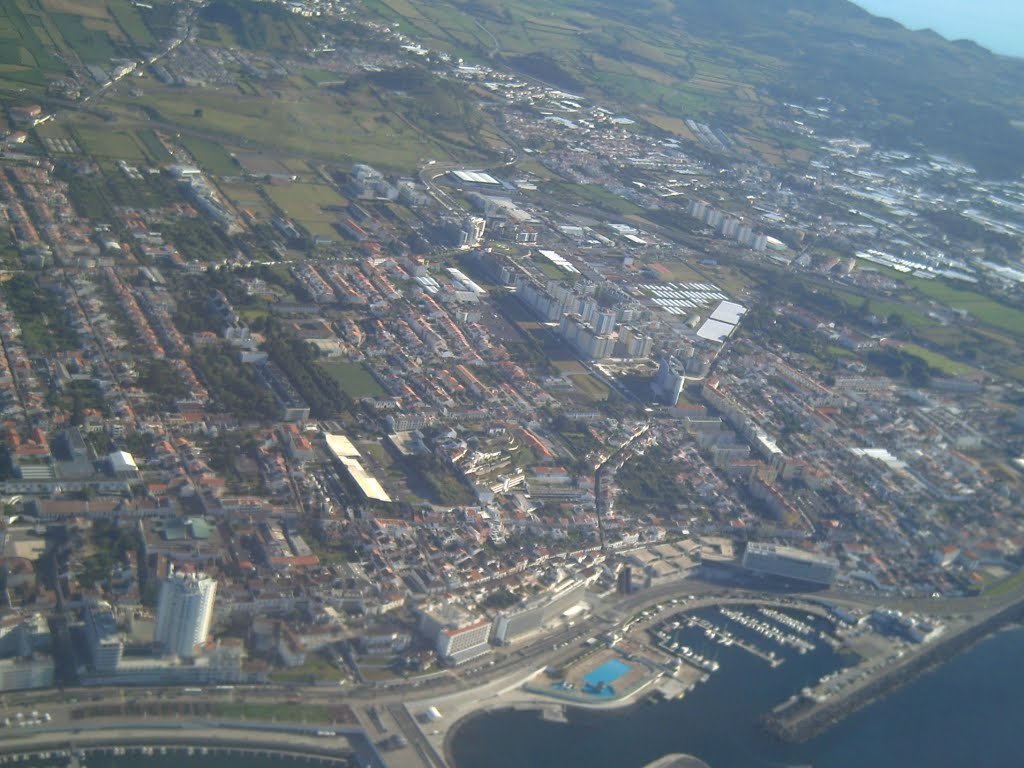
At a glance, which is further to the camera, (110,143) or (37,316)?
(110,143)

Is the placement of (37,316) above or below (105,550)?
above

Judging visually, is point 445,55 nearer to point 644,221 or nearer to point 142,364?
point 644,221

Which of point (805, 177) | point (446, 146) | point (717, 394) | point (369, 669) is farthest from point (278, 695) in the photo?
point (805, 177)

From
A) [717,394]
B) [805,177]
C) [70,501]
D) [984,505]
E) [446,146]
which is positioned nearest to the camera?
[70,501]

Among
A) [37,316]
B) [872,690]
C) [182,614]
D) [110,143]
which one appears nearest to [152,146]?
[110,143]

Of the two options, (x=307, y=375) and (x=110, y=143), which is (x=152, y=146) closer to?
(x=110, y=143)

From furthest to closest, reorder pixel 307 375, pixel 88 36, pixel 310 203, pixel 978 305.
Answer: pixel 88 36 → pixel 978 305 → pixel 310 203 → pixel 307 375

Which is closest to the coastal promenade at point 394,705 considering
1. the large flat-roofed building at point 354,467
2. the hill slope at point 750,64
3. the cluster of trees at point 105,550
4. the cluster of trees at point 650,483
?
the cluster of trees at point 105,550
